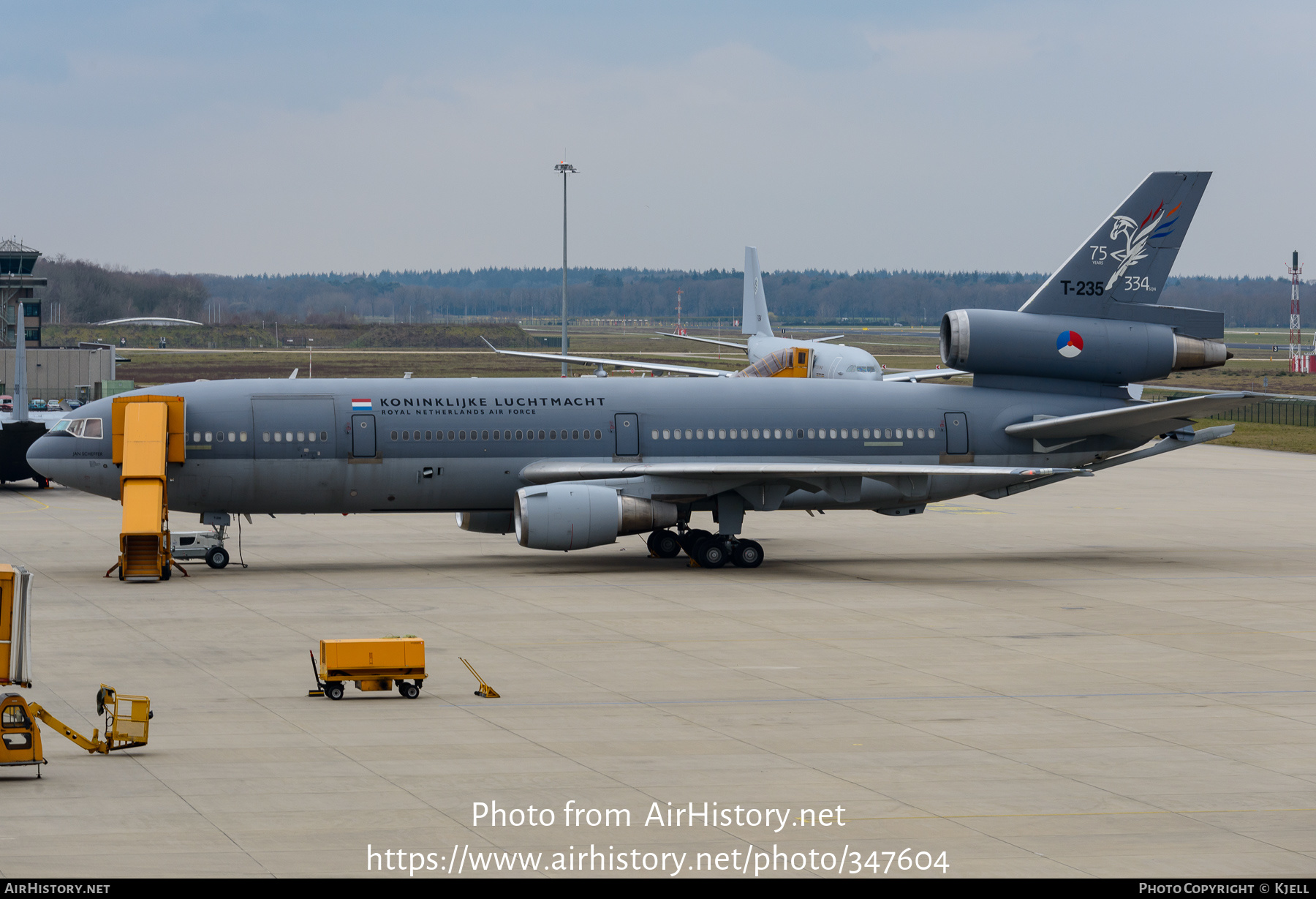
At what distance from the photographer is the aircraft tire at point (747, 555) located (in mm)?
35250

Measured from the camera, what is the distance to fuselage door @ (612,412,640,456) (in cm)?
3556

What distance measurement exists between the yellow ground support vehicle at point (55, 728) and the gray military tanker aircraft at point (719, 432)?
1488 cm

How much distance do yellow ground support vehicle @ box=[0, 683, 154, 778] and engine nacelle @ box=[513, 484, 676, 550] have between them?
13664 millimetres

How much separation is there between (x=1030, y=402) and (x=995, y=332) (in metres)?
1.97

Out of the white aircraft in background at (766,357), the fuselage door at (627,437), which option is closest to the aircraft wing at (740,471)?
the fuselage door at (627,437)

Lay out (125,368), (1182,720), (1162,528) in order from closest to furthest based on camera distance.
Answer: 1. (1182,720)
2. (1162,528)
3. (125,368)

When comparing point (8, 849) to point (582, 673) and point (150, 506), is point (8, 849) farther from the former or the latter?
point (150, 506)

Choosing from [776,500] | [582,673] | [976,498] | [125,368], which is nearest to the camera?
[582,673]

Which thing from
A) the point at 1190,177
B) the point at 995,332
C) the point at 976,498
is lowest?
the point at 976,498

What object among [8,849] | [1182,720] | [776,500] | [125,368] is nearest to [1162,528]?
[776,500]

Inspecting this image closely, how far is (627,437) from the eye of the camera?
35594mm

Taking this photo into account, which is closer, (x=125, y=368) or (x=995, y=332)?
(x=995, y=332)

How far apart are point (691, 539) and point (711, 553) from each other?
107 centimetres

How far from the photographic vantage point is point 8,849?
46.2 feet
